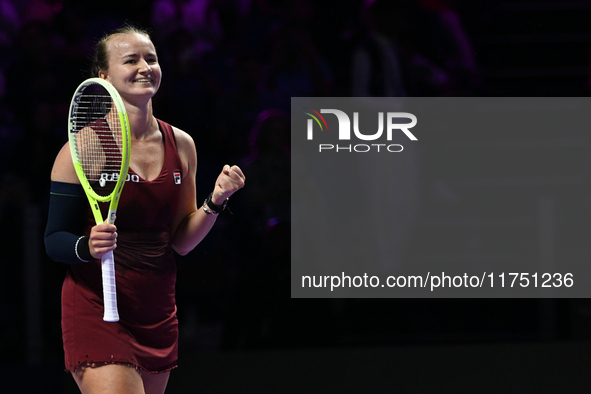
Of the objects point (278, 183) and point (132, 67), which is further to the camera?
point (278, 183)

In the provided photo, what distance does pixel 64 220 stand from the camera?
2.00 meters

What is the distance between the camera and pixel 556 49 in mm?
4109

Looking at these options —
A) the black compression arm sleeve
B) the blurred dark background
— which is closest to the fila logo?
the black compression arm sleeve

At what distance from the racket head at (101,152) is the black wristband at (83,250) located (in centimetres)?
11

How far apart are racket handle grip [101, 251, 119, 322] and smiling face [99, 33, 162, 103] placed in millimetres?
434

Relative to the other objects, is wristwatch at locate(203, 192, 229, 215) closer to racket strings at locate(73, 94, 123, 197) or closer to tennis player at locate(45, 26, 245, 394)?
tennis player at locate(45, 26, 245, 394)

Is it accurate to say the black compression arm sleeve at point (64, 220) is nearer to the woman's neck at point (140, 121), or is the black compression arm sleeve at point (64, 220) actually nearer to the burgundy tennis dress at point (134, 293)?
the burgundy tennis dress at point (134, 293)

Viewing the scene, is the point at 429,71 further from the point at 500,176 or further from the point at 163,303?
the point at 163,303

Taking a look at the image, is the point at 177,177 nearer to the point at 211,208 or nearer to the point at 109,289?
the point at 211,208

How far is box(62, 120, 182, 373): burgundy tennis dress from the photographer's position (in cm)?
201

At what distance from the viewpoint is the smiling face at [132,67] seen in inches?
81.2

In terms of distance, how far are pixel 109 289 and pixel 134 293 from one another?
15 cm

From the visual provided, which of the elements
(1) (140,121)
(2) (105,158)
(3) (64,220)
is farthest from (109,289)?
(1) (140,121)

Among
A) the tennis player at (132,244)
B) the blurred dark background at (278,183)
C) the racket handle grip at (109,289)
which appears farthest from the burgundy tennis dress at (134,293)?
the blurred dark background at (278,183)
